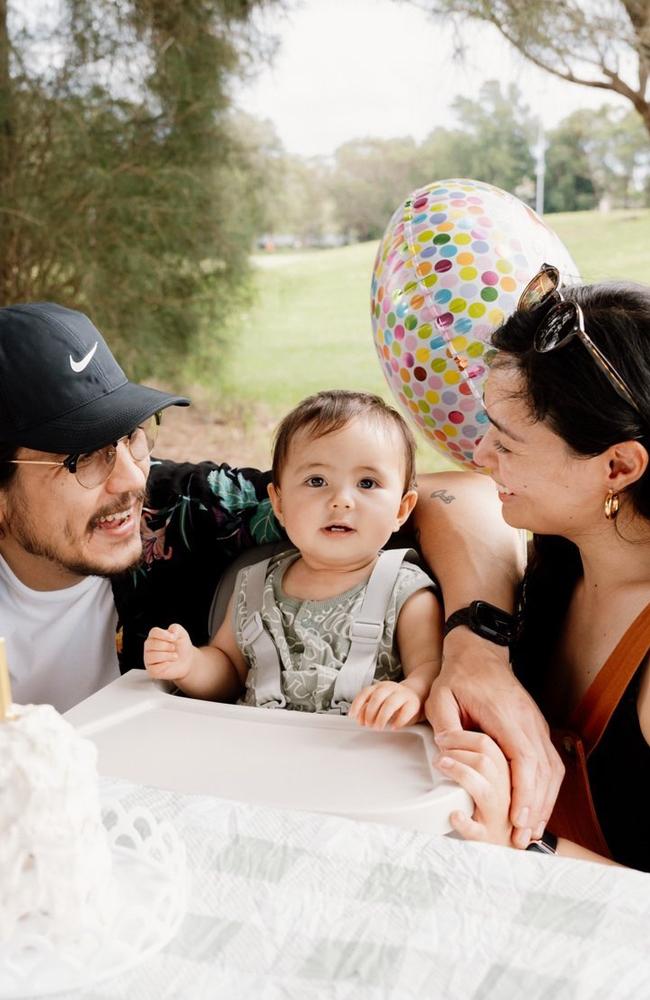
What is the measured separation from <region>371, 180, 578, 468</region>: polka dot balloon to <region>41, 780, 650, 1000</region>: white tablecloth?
92cm

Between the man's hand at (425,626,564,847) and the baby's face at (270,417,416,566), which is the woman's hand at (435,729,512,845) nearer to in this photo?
the man's hand at (425,626,564,847)

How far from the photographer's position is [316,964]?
774 millimetres

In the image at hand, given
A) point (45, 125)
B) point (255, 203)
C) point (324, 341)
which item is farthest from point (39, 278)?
point (324, 341)

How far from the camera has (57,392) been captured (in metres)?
1.62

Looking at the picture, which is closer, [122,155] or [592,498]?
[592,498]

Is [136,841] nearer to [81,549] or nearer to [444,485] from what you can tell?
[81,549]

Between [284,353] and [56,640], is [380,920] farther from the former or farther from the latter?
[284,353]

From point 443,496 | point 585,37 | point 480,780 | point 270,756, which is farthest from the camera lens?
point 585,37

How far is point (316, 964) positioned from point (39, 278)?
4146mm

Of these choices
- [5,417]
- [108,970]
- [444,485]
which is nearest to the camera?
[108,970]

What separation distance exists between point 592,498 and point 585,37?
2.66m

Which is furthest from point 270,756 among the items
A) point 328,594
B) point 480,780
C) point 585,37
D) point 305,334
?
point 305,334

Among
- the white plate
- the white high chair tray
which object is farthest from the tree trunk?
the white plate

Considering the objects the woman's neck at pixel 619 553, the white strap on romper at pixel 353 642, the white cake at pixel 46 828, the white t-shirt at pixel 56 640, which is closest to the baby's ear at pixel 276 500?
the white strap on romper at pixel 353 642
